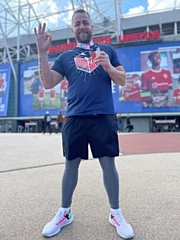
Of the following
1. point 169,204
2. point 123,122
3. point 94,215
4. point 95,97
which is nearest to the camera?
point 95,97

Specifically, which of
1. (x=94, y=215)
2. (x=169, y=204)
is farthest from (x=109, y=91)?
(x=169, y=204)

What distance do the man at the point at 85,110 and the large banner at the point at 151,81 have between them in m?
22.4

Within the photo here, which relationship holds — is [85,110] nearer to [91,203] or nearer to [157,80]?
[91,203]

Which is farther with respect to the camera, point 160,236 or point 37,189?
point 37,189

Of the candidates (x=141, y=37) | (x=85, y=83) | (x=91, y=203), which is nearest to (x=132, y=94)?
(x=141, y=37)

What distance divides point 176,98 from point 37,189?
2380 centimetres

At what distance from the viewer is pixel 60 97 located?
29.2 m

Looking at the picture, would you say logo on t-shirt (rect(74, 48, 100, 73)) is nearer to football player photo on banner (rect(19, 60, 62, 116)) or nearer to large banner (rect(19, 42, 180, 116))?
large banner (rect(19, 42, 180, 116))

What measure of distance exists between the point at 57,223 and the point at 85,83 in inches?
43.8

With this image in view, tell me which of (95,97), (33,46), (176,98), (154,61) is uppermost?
(33,46)

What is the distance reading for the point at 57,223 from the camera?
72.6 inches

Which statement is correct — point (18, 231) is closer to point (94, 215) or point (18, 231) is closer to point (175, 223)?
point (94, 215)

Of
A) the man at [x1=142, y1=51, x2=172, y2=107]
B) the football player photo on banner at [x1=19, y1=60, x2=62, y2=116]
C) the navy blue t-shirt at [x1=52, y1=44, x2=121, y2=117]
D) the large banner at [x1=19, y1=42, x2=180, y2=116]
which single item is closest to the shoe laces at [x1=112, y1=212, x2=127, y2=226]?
the navy blue t-shirt at [x1=52, y1=44, x2=121, y2=117]

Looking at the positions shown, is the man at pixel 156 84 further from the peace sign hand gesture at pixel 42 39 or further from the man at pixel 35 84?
the peace sign hand gesture at pixel 42 39
